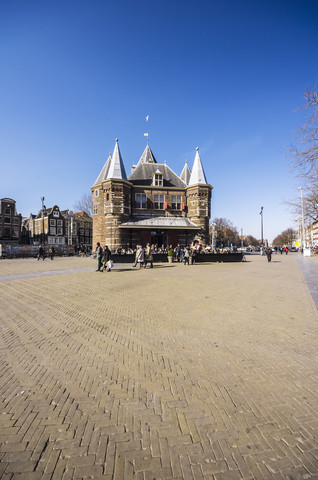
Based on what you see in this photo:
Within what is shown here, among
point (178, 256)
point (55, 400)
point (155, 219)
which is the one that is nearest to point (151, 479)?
point (55, 400)

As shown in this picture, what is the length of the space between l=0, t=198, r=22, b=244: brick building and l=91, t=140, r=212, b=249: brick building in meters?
29.5

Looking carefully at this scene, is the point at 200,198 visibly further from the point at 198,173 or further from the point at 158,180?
the point at 158,180

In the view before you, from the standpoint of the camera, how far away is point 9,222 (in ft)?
159

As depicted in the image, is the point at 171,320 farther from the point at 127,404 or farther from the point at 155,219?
the point at 155,219

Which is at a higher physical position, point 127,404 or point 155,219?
point 155,219

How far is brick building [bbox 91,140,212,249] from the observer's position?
26.2m

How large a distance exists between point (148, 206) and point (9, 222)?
36496mm

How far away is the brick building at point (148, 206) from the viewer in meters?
26.2

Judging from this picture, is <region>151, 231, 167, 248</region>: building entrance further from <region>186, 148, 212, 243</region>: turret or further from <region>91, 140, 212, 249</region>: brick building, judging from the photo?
<region>186, 148, 212, 243</region>: turret

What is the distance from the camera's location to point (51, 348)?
3852 millimetres

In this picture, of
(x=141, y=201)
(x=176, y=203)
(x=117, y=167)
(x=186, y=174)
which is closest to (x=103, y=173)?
(x=117, y=167)

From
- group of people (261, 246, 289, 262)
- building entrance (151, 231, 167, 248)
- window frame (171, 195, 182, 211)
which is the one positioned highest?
window frame (171, 195, 182, 211)

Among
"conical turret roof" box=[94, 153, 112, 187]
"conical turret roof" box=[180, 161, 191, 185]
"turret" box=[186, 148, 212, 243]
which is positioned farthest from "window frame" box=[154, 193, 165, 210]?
"conical turret roof" box=[94, 153, 112, 187]

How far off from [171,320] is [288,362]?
245 centimetres
